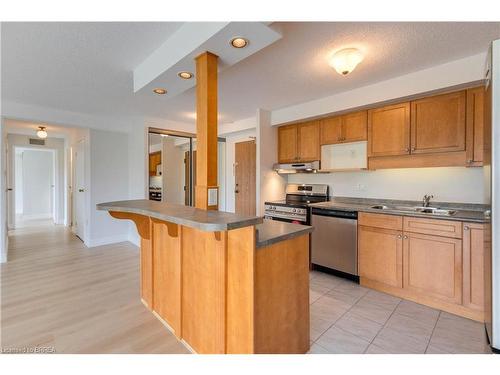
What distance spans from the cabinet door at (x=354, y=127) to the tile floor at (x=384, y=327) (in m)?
1.89

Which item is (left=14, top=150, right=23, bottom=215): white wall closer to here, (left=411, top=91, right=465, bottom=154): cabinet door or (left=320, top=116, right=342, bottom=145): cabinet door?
(left=320, top=116, right=342, bottom=145): cabinet door

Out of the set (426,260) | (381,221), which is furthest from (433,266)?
(381,221)

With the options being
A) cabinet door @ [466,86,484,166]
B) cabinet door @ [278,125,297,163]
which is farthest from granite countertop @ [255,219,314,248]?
cabinet door @ [278,125,297,163]

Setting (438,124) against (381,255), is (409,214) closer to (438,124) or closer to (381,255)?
(381,255)

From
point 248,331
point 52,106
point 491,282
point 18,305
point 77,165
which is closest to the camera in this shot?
point 248,331

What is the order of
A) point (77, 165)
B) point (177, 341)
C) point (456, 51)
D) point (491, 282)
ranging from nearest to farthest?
point (491, 282), point (177, 341), point (456, 51), point (77, 165)

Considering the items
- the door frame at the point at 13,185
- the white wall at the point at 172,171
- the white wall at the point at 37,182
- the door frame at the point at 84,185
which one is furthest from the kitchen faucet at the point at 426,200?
the white wall at the point at 37,182

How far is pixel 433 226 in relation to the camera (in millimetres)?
2316

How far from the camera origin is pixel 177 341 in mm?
1866

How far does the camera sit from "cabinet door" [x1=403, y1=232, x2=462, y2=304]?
2209 millimetres

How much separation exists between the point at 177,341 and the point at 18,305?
1765 millimetres
